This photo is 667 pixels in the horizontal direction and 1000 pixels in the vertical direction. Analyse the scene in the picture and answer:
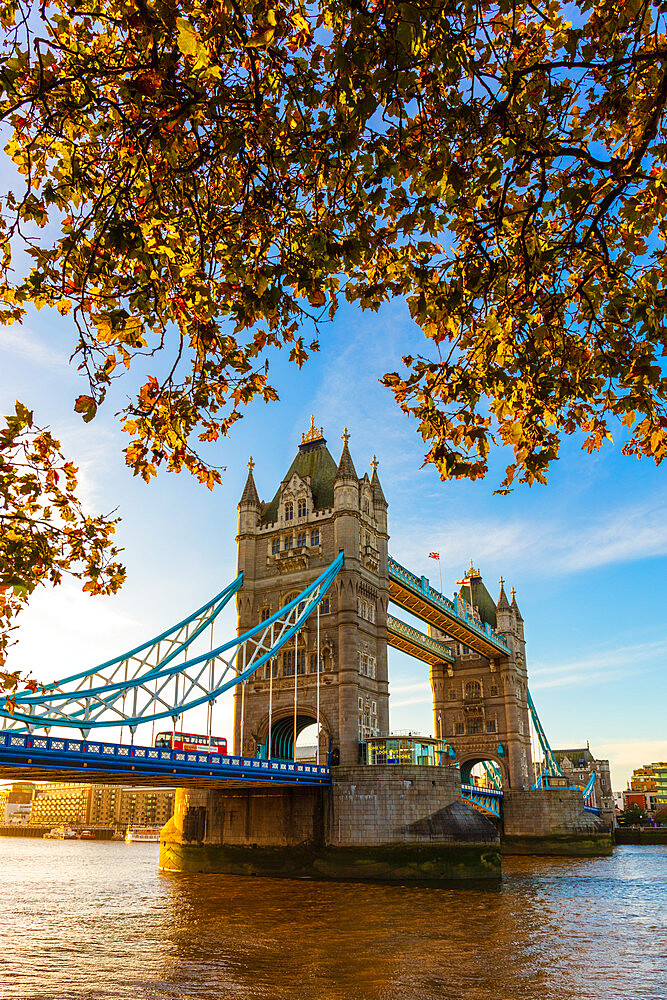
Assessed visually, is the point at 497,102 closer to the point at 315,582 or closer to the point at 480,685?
the point at 315,582

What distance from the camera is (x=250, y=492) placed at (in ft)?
144

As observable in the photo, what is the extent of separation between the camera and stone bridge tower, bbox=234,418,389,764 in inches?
1454

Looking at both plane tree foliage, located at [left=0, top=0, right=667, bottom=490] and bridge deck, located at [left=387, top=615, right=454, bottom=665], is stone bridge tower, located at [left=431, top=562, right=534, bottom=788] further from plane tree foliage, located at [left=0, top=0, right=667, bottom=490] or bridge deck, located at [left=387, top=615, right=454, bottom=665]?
plane tree foliage, located at [left=0, top=0, right=667, bottom=490]

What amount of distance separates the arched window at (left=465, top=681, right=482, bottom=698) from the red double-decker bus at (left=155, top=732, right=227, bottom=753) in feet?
123

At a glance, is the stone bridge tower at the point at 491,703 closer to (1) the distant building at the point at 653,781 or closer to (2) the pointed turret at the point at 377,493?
(2) the pointed turret at the point at 377,493

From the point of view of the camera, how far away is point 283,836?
32.0 meters

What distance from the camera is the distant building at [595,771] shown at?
3315 inches

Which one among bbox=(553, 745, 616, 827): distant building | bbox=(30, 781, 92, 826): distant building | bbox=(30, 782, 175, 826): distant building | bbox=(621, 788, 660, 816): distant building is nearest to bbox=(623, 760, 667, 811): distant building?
bbox=(621, 788, 660, 816): distant building

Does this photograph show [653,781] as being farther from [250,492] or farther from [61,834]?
[250,492]

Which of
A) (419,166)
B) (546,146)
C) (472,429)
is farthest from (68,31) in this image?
(472,429)

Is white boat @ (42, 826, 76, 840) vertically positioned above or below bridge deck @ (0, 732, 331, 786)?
below

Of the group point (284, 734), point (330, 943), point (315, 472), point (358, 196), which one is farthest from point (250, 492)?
point (358, 196)

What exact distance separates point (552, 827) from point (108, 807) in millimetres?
118713

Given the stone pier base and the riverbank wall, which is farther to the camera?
the riverbank wall
